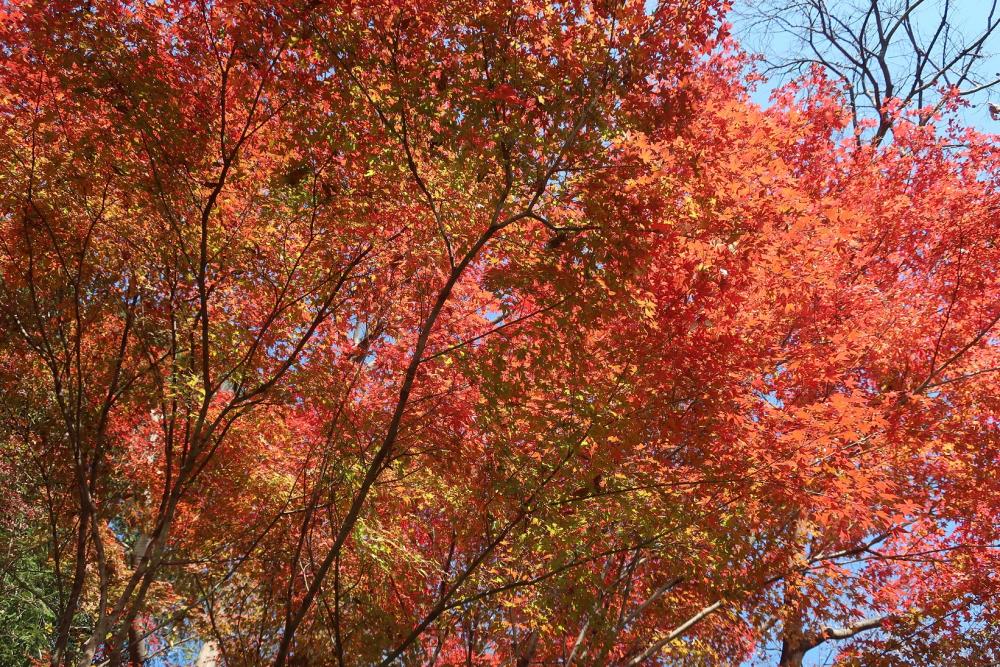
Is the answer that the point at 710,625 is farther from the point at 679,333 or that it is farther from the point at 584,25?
the point at 584,25

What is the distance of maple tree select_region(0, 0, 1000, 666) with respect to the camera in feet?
15.4

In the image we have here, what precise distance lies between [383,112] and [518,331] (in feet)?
6.02

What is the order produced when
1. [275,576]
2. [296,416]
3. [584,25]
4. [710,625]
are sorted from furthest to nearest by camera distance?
[710,625] → [296,416] → [275,576] → [584,25]

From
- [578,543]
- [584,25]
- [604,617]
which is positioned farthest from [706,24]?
[604,617]

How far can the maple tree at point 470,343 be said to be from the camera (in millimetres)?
4680

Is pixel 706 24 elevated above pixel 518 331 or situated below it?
above

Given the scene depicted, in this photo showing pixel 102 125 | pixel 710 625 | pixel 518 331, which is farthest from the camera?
pixel 710 625

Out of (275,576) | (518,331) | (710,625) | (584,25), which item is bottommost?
(275,576)

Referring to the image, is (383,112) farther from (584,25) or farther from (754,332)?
(754,332)

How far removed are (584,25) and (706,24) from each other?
87 centimetres

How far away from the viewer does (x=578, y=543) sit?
5.62 m

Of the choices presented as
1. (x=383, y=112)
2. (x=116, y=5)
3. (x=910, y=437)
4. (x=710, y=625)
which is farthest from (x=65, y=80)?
(x=710, y=625)

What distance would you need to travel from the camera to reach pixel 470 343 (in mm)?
6543

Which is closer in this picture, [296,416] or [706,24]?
[706,24]
